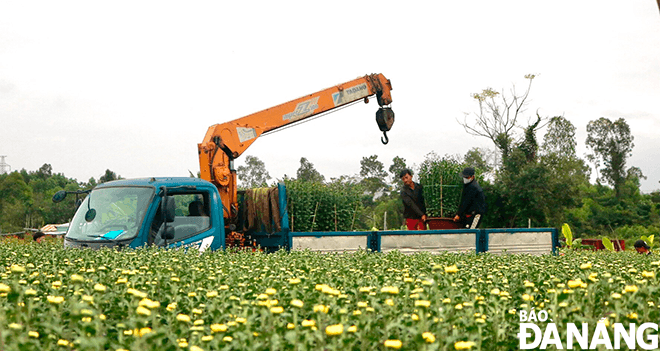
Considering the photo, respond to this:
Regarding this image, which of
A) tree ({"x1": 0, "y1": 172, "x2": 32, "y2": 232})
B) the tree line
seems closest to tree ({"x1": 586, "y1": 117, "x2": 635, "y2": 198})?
the tree line

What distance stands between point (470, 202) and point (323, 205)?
3.22 metres

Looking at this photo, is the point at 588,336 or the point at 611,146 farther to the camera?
the point at 611,146

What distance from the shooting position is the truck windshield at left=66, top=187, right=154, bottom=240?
359 inches

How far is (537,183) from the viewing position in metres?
23.6

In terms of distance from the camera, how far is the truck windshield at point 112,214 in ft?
29.9

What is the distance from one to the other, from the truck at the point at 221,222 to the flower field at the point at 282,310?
3690mm

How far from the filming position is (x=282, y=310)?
325 cm

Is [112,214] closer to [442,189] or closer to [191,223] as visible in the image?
[191,223]

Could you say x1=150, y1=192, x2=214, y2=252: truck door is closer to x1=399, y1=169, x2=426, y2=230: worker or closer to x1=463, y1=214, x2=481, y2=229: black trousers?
x1=399, y1=169, x2=426, y2=230: worker

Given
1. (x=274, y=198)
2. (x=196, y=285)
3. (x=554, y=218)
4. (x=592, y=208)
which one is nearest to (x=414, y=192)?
(x=274, y=198)

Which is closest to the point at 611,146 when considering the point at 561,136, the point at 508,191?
the point at 561,136

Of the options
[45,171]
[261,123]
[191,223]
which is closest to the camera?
[191,223]

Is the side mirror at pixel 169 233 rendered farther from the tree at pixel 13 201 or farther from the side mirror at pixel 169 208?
the tree at pixel 13 201

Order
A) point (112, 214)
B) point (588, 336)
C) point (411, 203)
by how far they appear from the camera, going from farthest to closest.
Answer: point (411, 203)
point (112, 214)
point (588, 336)
